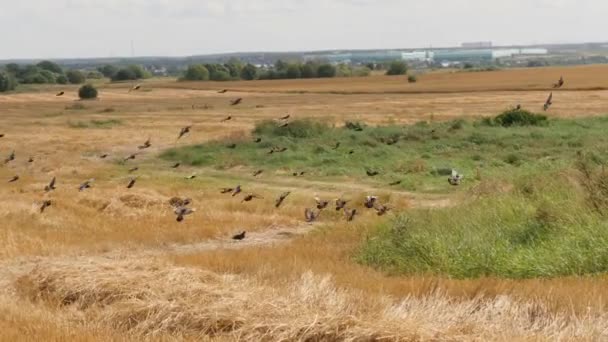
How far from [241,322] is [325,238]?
7300mm

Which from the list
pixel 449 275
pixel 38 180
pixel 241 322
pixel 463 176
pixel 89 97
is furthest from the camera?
pixel 89 97

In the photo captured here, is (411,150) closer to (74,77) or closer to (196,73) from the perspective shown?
(196,73)

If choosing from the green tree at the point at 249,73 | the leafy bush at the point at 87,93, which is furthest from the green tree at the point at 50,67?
the leafy bush at the point at 87,93

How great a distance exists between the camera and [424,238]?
1144 centimetres

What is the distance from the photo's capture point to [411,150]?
102ft

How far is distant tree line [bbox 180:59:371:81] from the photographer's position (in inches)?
4267

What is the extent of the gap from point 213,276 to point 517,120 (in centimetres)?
3091

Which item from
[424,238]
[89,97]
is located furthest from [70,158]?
[89,97]

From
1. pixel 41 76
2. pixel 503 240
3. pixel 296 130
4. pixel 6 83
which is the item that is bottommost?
pixel 41 76

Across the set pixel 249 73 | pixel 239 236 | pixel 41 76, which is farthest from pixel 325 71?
pixel 239 236

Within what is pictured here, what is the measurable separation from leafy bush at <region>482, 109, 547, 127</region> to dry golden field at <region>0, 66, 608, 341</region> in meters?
14.3

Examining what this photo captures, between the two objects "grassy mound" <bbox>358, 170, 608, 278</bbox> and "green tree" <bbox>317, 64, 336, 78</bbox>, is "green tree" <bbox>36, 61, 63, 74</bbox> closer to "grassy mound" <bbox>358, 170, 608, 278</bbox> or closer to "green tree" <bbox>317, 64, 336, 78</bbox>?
"green tree" <bbox>317, 64, 336, 78</bbox>

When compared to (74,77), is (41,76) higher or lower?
higher

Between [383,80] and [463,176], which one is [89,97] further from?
[463,176]
